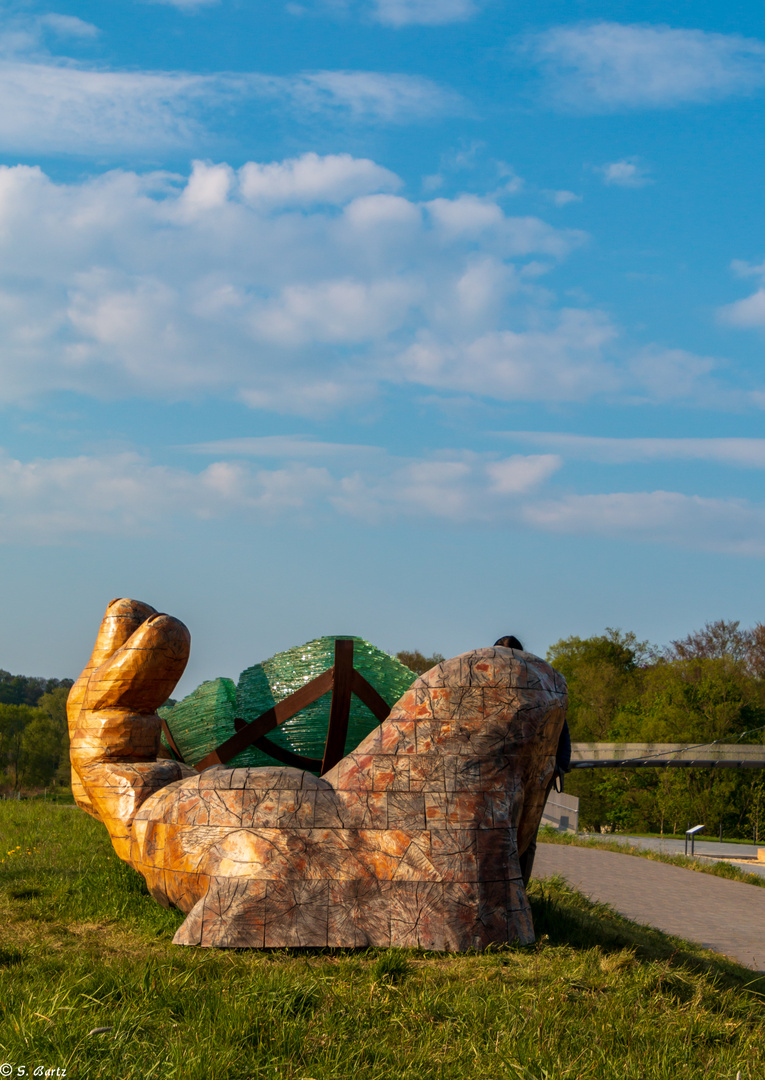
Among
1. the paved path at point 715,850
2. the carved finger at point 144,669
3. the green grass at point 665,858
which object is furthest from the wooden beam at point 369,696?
the paved path at point 715,850

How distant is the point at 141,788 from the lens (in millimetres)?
7277

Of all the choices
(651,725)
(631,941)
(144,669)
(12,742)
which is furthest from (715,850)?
(12,742)

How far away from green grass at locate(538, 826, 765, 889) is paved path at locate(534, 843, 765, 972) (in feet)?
1.37

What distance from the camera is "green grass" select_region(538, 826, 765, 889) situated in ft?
57.7

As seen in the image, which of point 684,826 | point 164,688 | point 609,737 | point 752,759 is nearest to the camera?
point 164,688

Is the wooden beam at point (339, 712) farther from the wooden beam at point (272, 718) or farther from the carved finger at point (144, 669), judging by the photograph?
the carved finger at point (144, 669)

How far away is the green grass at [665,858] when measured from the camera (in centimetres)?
1758

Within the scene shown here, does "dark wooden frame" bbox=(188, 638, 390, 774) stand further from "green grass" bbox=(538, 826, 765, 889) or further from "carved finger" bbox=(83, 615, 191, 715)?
"green grass" bbox=(538, 826, 765, 889)

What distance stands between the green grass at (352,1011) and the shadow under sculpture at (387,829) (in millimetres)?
236

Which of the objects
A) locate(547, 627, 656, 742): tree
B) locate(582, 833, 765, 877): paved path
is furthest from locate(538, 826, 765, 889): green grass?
locate(547, 627, 656, 742): tree

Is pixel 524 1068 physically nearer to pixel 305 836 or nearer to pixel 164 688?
pixel 305 836

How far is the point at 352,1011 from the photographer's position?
5008mm

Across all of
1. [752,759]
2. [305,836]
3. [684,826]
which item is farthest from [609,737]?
[305,836]

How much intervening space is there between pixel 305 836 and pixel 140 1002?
1.69 metres
